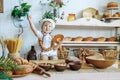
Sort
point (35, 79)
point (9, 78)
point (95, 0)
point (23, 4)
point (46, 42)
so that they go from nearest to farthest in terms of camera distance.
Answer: point (9, 78) < point (35, 79) < point (46, 42) < point (23, 4) < point (95, 0)

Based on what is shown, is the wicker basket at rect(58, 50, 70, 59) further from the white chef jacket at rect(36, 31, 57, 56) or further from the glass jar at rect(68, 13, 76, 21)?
the glass jar at rect(68, 13, 76, 21)

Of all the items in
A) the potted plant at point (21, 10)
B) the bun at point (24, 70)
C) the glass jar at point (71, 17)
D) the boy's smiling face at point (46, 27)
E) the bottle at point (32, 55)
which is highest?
the potted plant at point (21, 10)

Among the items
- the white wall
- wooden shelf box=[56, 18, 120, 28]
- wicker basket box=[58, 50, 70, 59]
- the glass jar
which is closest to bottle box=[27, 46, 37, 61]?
the white wall

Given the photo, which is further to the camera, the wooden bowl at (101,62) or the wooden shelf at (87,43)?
the wooden shelf at (87,43)

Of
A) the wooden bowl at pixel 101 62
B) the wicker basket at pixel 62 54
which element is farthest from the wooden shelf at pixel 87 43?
the wooden bowl at pixel 101 62

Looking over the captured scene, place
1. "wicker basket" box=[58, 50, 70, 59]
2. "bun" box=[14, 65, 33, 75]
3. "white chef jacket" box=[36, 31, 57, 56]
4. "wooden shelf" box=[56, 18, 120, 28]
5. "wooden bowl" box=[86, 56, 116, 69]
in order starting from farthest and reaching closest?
"wooden shelf" box=[56, 18, 120, 28] < "wicker basket" box=[58, 50, 70, 59] < "white chef jacket" box=[36, 31, 57, 56] < "wooden bowl" box=[86, 56, 116, 69] < "bun" box=[14, 65, 33, 75]

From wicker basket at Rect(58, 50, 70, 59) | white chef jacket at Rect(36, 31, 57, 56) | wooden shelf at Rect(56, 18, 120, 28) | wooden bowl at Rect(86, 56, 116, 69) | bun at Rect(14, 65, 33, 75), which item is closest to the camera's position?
bun at Rect(14, 65, 33, 75)

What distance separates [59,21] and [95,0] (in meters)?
0.50

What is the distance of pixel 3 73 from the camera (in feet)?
4.10

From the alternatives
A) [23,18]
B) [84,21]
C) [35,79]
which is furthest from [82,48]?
[35,79]

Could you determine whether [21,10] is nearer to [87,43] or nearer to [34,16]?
[34,16]

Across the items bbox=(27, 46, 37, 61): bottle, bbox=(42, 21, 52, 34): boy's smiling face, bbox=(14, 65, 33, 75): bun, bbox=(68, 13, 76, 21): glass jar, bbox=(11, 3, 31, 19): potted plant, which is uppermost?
bbox=(11, 3, 31, 19): potted plant

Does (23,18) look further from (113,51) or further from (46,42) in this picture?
(113,51)

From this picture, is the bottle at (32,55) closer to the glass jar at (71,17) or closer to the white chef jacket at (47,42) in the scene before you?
the white chef jacket at (47,42)
